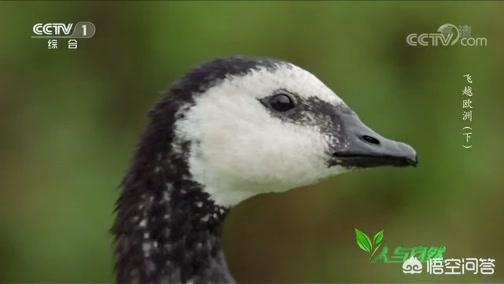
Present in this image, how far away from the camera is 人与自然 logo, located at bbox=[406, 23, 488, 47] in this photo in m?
2.29

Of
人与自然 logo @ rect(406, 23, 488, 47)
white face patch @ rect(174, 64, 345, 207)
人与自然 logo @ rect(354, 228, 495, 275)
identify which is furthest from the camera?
人与自然 logo @ rect(406, 23, 488, 47)

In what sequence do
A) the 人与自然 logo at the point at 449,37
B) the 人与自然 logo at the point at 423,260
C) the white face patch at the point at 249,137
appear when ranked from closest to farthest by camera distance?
the white face patch at the point at 249,137
the 人与自然 logo at the point at 423,260
the 人与自然 logo at the point at 449,37

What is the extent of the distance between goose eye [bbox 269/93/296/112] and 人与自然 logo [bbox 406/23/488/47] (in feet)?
2.90

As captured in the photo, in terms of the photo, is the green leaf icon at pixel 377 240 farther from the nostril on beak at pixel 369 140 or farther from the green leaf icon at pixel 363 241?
the nostril on beak at pixel 369 140

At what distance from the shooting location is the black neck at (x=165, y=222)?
148cm

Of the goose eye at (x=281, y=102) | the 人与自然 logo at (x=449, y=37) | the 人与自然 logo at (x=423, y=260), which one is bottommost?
the 人与自然 logo at (x=423, y=260)

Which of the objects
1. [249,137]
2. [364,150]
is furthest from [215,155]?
[364,150]

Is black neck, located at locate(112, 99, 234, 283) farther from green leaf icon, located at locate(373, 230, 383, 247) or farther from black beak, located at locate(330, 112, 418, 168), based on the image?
green leaf icon, located at locate(373, 230, 383, 247)

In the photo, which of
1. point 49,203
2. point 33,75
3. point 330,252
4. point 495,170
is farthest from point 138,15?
point 495,170

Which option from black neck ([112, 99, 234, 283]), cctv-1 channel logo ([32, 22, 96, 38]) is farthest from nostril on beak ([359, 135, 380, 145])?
cctv-1 channel logo ([32, 22, 96, 38])

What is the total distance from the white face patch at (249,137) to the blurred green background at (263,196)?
0.85 metres

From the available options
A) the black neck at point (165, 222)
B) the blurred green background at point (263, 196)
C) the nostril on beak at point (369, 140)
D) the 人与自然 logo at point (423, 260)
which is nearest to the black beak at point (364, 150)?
the nostril on beak at point (369, 140)

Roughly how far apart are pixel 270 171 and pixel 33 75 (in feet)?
3.84

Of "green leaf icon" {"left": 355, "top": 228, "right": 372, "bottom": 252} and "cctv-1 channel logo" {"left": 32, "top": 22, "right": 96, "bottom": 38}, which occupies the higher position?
"cctv-1 channel logo" {"left": 32, "top": 22, "right": 96, "bottom": 38}
